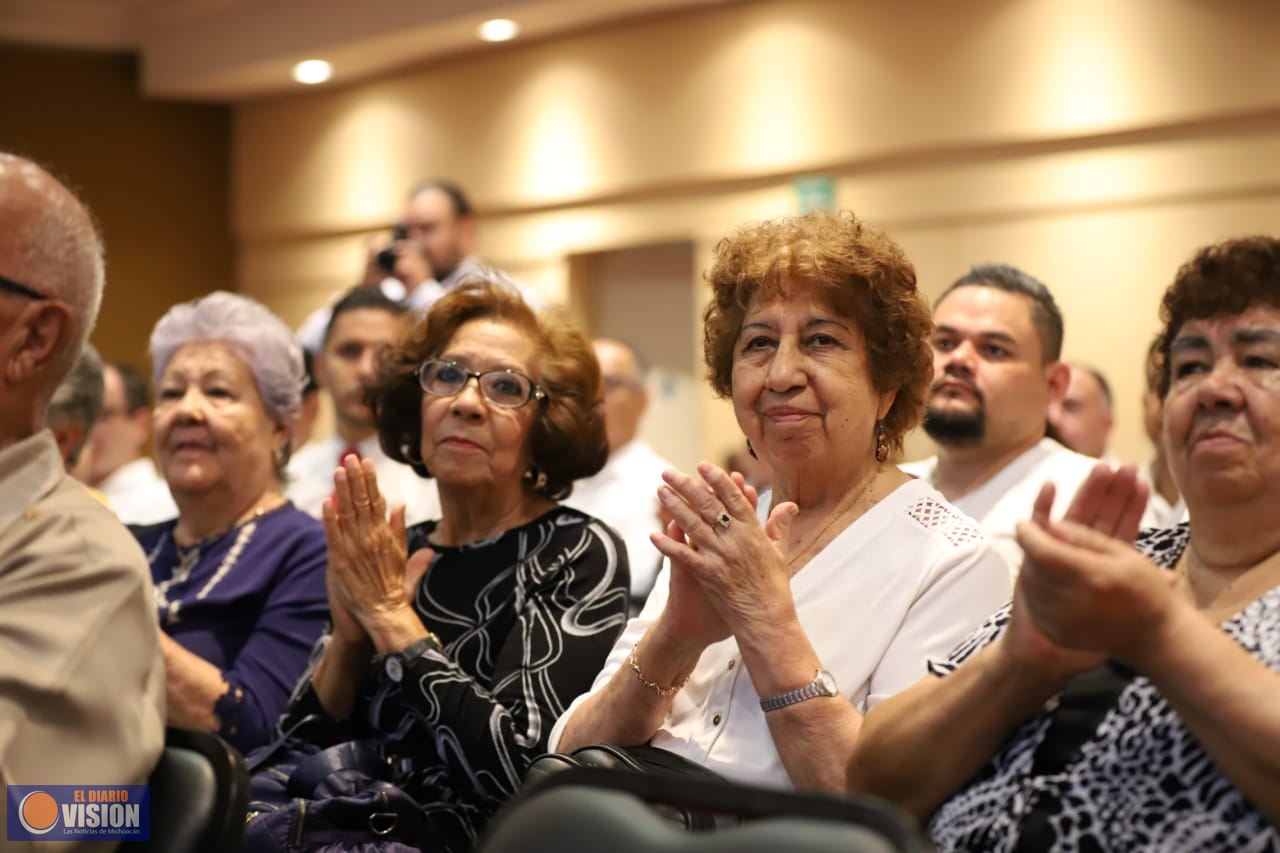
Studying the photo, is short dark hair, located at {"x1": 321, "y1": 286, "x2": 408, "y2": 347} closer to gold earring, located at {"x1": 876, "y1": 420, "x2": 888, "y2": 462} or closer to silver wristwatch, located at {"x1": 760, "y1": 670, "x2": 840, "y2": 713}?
gold earring, located at {"x1": 876, "y1": 420, "x2": 888, "y2": 462}

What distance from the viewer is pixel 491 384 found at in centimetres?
306

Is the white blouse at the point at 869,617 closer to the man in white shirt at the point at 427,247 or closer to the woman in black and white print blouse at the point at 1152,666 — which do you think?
the woman in black and white print blouse at the point at 1152,666

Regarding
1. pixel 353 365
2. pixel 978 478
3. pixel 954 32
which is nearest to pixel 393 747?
pixel 978 478

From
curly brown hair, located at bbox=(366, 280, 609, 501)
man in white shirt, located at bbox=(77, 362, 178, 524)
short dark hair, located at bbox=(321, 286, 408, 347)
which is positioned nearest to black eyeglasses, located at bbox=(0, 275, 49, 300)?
curly brown hair, located at bbox=(366, 280, 609, 501)

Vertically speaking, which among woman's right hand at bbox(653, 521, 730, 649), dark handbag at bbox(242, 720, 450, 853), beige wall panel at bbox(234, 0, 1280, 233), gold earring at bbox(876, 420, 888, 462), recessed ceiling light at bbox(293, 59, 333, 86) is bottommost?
dark handbag at bbox(242, 720, 450, 853)

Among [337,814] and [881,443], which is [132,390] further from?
[881,443]

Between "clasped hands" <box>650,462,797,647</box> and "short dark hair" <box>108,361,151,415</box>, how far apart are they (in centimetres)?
475

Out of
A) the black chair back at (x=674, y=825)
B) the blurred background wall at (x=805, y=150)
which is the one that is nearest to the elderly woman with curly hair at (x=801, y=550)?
the black chair back at (x=674, y=825)

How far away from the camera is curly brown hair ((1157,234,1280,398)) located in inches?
76.7

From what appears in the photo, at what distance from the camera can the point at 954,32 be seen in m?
6.49

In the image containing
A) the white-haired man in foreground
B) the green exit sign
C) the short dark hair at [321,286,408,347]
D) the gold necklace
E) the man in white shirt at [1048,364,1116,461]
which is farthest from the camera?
the green exit sign

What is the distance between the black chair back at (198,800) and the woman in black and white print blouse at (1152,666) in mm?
749

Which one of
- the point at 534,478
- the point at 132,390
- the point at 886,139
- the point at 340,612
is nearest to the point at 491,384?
the point at 534,478

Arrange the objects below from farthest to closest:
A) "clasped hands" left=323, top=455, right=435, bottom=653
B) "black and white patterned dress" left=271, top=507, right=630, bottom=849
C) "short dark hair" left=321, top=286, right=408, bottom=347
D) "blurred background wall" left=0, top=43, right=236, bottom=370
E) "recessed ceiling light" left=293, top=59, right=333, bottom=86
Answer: "blurred background wall" left=0, top=43, right=236, bottom=370
"recessed ceiling light" left=293, top=59, right=333, bottom=86
"short dark hair" left=321, top=286, right=408, bottom=347
"clasped hands" left=323, top=455, right=435, bottom=653
"black and white patterned dress" left=271, top=507, right=630, bottom=849
